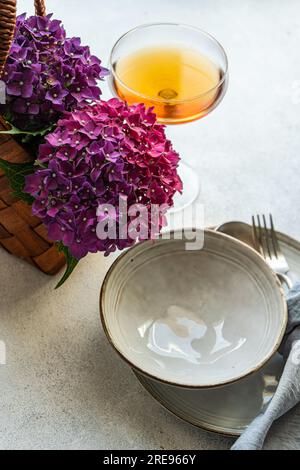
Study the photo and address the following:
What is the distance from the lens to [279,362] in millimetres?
851

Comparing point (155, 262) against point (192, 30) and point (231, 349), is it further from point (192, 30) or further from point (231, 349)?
point (192, 30)

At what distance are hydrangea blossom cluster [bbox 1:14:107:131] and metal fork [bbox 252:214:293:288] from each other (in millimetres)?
308

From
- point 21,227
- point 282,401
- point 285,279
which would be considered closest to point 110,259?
point 21,227

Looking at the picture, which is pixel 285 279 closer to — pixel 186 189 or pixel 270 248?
pixel 270 248

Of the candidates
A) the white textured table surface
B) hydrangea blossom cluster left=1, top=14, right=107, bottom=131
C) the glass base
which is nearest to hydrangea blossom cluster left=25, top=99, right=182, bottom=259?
hydrangea blossom cluster left=1, top=14, right=107, bottom=131

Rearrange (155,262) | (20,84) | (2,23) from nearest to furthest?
(2,23), (20,84), (155,262)

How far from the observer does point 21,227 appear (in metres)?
0.92

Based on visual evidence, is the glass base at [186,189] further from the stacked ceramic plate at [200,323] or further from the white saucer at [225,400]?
the white saucer at [225,400]

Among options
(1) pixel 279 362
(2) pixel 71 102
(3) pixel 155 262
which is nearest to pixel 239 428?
(1) pixel 279 362

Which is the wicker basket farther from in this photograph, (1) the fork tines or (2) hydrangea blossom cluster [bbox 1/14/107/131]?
(1) the fork tines

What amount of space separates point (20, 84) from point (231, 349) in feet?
1.39

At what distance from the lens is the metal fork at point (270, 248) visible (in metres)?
0.94

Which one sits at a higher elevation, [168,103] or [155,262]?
[168,103]

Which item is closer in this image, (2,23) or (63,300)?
(2,23)
